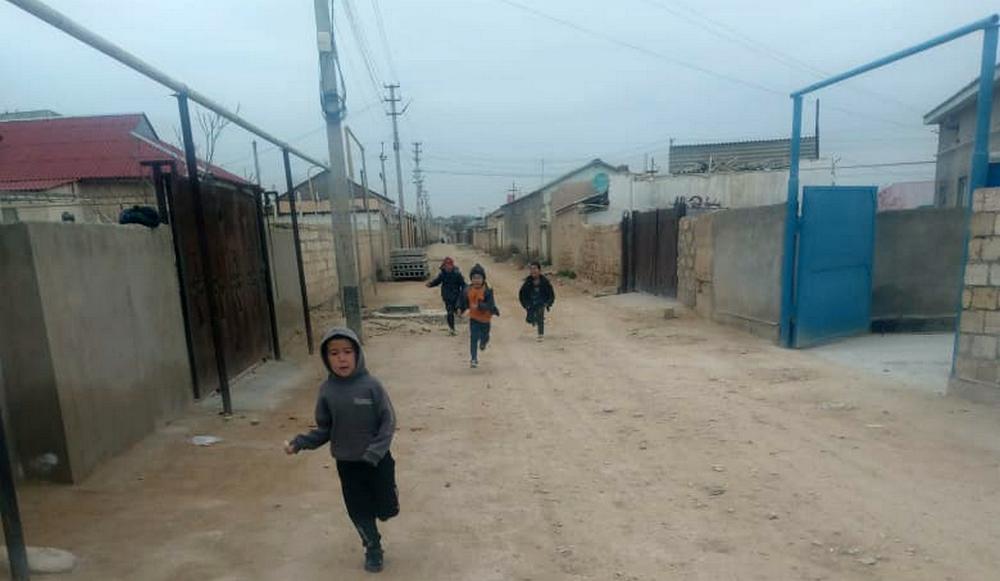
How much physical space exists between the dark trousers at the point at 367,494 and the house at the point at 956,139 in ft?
50.7

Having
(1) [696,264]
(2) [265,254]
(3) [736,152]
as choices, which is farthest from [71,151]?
(3) [736,152]

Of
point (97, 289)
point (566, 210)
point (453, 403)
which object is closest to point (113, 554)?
point (97, 289)

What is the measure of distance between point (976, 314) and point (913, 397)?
91cm

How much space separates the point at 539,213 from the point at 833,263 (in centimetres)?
2792

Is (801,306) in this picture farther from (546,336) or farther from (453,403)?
(453,403)

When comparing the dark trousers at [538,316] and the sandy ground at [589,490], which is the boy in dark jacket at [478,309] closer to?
the sandy ground at [589,490]

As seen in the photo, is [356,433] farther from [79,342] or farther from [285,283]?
[285,283]

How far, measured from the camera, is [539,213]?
3591 cm

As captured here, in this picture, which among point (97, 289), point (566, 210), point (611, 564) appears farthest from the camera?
point (566, 210)

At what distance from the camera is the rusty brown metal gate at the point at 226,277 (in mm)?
5691

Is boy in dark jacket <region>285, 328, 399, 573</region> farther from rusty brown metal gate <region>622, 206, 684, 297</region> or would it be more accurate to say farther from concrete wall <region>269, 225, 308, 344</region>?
rusty brown metal gate <region>622, 206, 684, 297</region>

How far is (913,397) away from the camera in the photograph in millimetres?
5680

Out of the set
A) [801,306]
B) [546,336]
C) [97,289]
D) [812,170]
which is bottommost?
[546,336]

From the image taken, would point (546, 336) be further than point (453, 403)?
Yes
